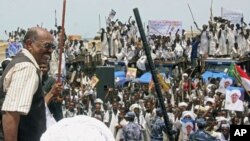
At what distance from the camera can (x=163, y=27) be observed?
79.6 feet

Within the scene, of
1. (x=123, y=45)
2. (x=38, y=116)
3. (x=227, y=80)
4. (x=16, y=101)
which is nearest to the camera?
(x=16, y=101)

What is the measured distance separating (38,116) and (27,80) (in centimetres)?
24

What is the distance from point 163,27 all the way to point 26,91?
21.7m

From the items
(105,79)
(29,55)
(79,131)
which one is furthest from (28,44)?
(105,79)

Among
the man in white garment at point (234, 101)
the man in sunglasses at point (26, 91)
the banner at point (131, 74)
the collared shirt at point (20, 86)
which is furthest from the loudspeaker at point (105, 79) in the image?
the collared shirt at point (20, 86)

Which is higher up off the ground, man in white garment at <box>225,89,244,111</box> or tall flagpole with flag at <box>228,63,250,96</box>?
tall flagpole with flag at <box>228,63,250,96</box>

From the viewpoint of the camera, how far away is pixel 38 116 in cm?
293

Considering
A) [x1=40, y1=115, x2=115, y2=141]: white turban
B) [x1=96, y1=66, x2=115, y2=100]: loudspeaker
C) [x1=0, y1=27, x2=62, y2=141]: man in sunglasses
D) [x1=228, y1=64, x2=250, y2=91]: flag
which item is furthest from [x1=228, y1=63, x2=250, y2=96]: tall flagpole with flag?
[x1=40, y1=115, x2=115, y2=141]: white turban

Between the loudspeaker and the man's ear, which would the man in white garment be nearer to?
the loudspeaker

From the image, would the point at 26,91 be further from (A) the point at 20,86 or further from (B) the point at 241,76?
(B) the point at 241,76

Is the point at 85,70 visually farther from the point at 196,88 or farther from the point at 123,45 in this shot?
the point at 196,88

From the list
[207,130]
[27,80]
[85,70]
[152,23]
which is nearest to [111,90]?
[207,130]

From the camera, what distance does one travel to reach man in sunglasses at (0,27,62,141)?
2725 mm

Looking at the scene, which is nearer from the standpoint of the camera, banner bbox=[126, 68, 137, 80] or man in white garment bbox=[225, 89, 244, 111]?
man in white garment bbox=[225, 89, 244, 111]
